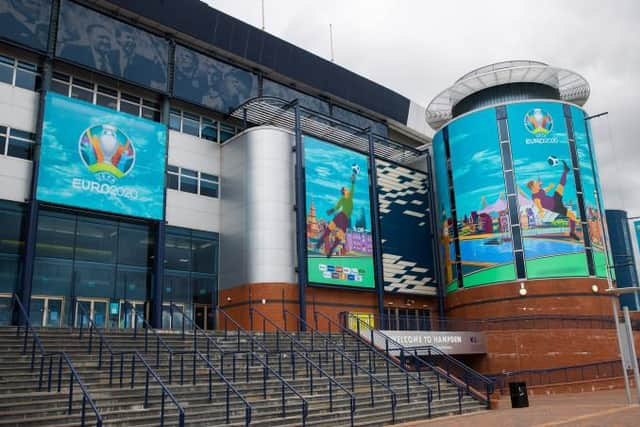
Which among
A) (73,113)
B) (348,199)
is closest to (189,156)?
(73,113)

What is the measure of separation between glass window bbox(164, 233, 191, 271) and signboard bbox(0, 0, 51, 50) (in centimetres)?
1060

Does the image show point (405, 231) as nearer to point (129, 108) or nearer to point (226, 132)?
point (226, 132)

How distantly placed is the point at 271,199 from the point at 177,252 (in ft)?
17.8

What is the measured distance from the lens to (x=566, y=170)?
3469cm

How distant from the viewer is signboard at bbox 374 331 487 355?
90.1 feet

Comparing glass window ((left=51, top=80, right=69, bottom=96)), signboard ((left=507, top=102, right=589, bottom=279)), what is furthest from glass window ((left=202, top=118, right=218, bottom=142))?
signboard ((left=507, top=102, right=589, bottom=279))

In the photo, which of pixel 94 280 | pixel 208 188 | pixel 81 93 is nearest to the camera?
pixel 94 280

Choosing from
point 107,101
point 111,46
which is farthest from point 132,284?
point 111,46

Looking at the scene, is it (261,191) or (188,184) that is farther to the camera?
(188,184)

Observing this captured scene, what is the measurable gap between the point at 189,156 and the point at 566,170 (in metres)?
21.3

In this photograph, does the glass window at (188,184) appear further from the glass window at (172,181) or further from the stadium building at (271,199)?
the glass window at (172,181)

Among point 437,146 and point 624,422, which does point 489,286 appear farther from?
point 624,422

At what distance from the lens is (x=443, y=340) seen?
1186 inches

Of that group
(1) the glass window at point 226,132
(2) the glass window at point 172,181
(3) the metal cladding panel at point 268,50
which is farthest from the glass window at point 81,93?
(1) the glass window at point 226,132
